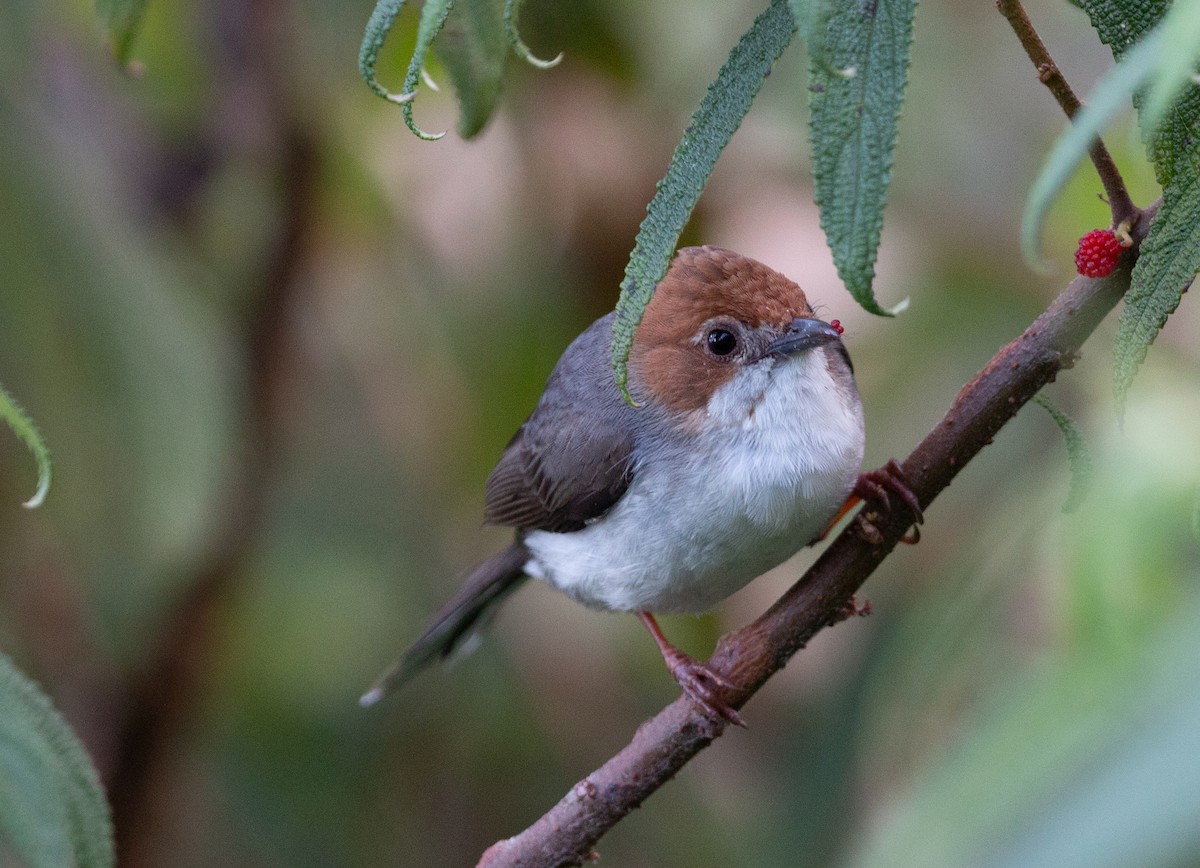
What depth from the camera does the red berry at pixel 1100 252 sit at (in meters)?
1.87

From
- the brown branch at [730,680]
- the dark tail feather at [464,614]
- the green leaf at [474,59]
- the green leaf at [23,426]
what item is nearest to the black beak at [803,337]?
the brown branch at [730,680]

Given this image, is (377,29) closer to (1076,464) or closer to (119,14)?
(119,14)

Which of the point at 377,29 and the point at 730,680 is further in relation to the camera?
the point at 730,680

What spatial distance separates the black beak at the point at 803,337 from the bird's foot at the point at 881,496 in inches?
13.3

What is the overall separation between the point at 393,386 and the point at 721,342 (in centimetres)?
256

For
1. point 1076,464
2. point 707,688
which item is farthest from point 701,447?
point 1076,464

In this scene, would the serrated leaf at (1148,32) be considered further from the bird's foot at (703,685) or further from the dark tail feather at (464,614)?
the dark tail feather at (464,614)

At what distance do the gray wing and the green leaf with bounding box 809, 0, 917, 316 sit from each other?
5.32 ft

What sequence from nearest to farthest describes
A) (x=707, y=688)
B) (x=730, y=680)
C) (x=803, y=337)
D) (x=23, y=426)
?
1. (x=23, y=426)
2. (x=730, y=680)
3. (x=707, y=688)
4. (x=803, y=337)

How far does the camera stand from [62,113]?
4.56 m

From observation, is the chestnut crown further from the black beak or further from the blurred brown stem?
the blurred brown stem

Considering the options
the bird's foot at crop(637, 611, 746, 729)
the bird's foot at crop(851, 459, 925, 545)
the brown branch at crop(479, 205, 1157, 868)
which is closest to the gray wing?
the bird's foot at crop(637, 611, 746, 729)

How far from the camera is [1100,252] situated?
6.14 feet

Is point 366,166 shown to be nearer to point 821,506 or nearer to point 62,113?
point 62,113
